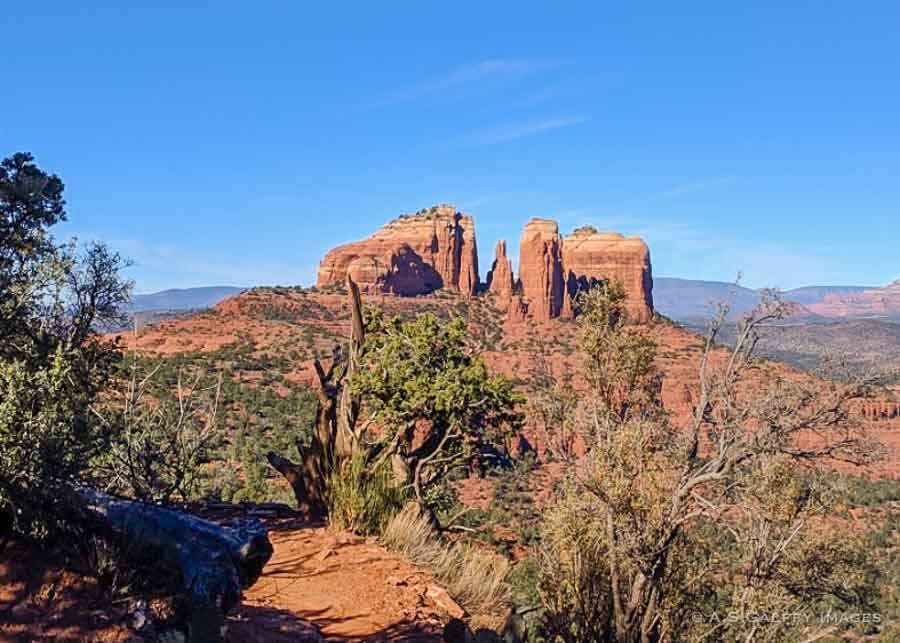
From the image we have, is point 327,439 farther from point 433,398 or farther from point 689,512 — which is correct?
point 689,512

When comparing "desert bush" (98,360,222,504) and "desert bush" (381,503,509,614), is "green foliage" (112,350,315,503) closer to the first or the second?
"desert bush" (98,360,222,504)

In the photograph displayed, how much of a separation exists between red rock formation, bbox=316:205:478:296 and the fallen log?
320 ft

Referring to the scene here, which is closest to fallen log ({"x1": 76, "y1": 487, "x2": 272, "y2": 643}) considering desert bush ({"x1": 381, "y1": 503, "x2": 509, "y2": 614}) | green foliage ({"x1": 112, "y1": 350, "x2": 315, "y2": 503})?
desert bush ({"x1": 381, "y1": 503, "x2": 509, "y2": 614})

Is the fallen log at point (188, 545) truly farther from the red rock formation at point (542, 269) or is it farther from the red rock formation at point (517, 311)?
the red rock formation at point (542, 269)

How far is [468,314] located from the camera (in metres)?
90.1

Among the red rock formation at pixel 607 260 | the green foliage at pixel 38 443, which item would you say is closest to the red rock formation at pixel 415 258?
the red rock formation at pixel 607 260

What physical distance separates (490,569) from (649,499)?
2.32m

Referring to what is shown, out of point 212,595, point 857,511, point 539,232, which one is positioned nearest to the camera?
point 212,595

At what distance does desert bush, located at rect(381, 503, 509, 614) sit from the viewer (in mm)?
6797

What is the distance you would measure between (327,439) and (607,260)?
10169 cm

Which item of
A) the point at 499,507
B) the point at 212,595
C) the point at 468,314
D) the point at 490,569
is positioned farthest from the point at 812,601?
the point at 468,314

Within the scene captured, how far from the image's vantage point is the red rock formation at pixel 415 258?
344 ft

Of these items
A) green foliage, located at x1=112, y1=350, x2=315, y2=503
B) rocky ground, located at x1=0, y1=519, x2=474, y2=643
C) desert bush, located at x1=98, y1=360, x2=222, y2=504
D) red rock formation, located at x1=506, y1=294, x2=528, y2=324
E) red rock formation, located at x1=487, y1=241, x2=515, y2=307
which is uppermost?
red rock formation, located at x1=487, y1=241, x2=515, y2=307

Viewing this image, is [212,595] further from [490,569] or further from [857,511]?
[857,511]
